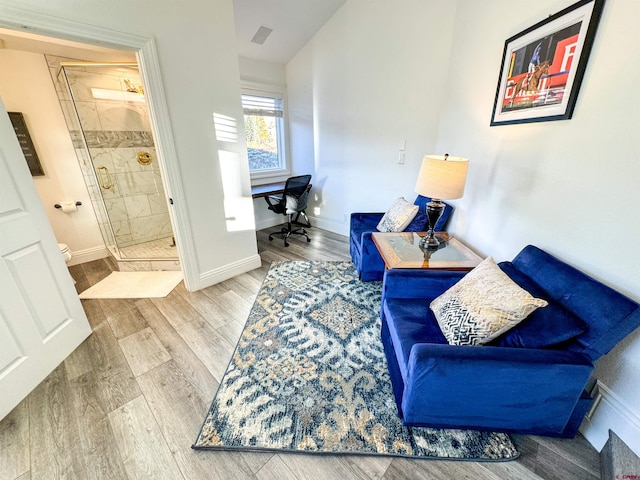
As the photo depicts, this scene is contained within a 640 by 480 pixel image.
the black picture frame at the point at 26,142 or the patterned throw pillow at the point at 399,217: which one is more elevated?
the black picture frame at the point at 26,142

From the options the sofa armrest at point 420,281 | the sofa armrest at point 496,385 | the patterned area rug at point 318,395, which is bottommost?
the patterned area rug at point 318,395

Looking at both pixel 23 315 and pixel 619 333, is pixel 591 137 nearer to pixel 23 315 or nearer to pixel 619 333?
pixel 619 333

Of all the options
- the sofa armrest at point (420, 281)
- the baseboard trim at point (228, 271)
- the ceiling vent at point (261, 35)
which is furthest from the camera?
the ceiling vent at point (261, 35)

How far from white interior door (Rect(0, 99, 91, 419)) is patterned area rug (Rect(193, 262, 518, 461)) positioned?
3.91 ft

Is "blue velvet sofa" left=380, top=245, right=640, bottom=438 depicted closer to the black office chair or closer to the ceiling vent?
the black office chair

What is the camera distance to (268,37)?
10.6 feet

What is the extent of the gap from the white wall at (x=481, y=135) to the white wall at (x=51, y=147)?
2.95m

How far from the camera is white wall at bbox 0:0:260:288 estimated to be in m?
1.75

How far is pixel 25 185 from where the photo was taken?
1.54m

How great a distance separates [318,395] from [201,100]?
2.48 metres

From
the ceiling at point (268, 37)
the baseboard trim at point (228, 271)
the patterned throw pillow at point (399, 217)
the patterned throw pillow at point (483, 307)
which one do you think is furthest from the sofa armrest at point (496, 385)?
the ceiling at point (268, 37)

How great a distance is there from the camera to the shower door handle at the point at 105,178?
309 cm

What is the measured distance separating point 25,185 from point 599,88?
10.6 ft

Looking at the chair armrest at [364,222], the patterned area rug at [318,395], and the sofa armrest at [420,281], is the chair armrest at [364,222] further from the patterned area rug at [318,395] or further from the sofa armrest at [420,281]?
the sofa armrest at [420,281]
